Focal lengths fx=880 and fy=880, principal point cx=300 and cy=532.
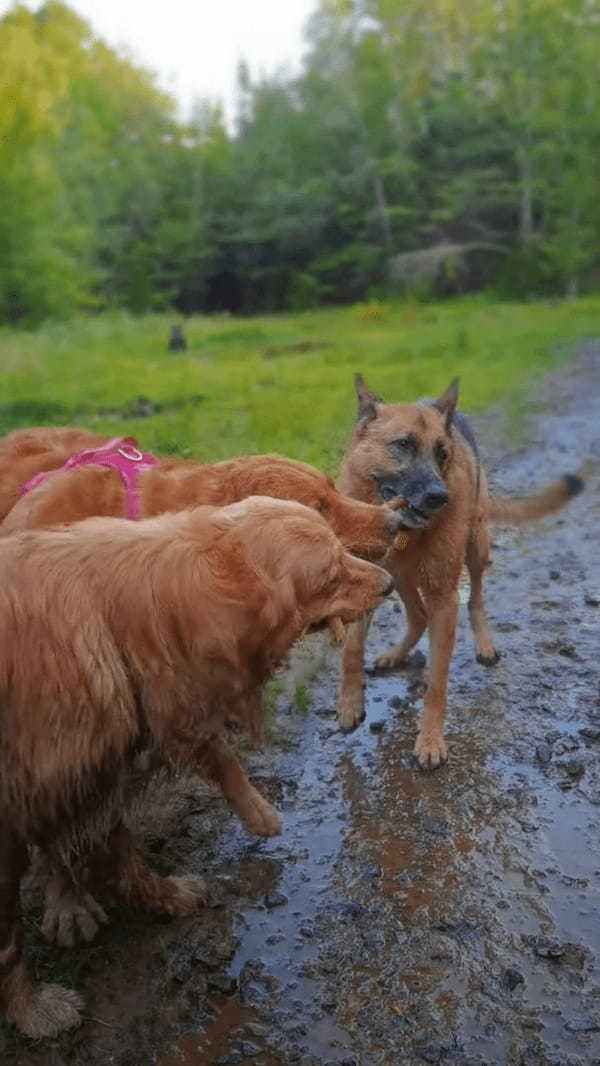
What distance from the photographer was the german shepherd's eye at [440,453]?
15.2ft

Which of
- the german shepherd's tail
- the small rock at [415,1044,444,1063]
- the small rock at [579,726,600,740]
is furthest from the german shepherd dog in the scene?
the small rock at [415,1044,444,1063]

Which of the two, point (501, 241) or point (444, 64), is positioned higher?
point (444, 64)

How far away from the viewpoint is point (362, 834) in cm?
379

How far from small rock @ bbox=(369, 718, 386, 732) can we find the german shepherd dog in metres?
0.13

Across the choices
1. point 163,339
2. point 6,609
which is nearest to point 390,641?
point 6,609

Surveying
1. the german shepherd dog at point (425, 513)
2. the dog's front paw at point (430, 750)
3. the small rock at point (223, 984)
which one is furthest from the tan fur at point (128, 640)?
the dog's front paw at point (430, 750)

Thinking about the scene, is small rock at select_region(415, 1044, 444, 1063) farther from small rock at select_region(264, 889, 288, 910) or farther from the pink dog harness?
the pink dog harness

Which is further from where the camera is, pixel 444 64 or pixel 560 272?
pixel 444 64

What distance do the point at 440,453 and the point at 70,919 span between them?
2.82 metres

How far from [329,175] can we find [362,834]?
4056 centimetres

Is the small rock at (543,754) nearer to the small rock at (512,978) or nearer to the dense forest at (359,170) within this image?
the small rock at (512,978)

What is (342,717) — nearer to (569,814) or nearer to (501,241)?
(569,814)

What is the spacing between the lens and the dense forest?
116 ft

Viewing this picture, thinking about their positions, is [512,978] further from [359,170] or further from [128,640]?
[359,170]
